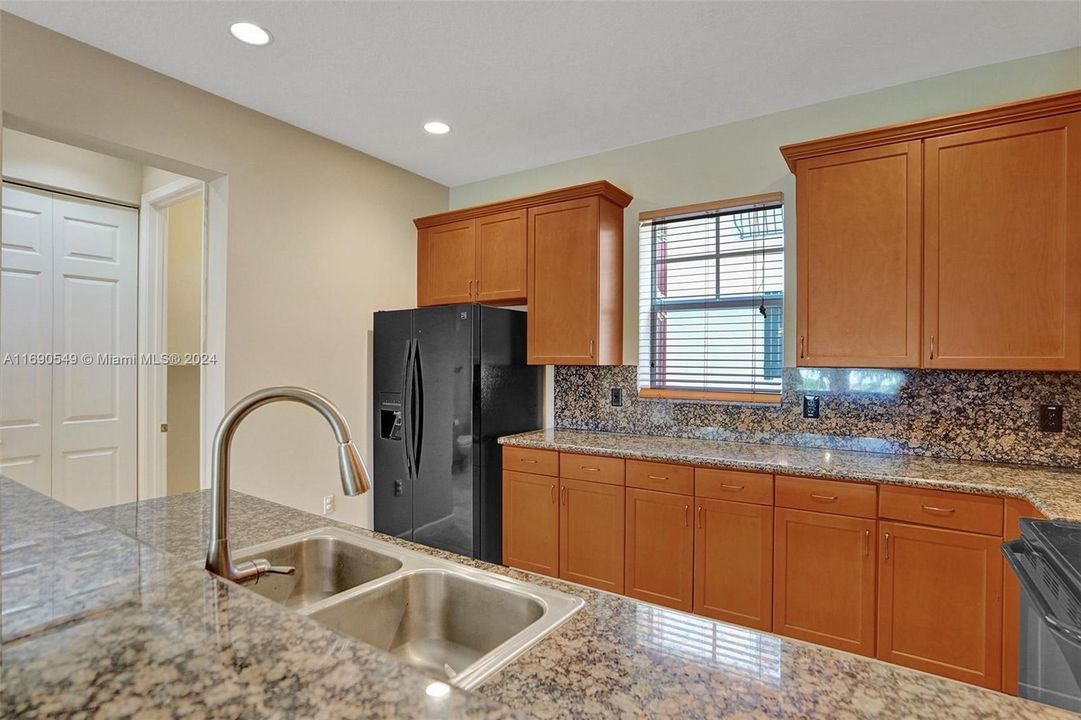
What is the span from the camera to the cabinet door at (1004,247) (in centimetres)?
215

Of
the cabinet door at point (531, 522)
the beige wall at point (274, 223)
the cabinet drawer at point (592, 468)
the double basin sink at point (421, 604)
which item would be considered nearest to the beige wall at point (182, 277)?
the beige wall at point (274, 223)

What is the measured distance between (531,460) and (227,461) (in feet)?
7.40

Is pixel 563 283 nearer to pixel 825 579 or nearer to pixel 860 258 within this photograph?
pixel 860 258

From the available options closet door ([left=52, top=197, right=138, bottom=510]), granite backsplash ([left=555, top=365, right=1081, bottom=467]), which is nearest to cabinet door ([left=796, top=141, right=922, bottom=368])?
granite backsplash ([left=555, top=365, right=1081, bottom=467])

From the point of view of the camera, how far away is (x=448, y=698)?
0.52m

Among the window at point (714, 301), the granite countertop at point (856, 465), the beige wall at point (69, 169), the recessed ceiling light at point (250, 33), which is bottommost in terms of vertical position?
the granite countertop at point (856, 465)

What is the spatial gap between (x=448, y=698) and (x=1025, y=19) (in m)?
3.11

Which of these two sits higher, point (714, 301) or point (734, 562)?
point (714, 301)

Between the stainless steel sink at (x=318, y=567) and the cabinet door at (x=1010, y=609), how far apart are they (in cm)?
215

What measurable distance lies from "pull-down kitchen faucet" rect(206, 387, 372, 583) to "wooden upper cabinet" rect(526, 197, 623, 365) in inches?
93.3

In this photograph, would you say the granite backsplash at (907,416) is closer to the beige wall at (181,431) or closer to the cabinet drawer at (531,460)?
the cabinet drawer at (531,460)

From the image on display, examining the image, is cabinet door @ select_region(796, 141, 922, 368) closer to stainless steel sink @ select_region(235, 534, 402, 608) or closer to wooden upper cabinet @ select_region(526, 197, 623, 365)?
wooden upper cabinet @ select_region(526, 197, 623, 365)

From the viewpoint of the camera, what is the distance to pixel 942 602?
2.11 m

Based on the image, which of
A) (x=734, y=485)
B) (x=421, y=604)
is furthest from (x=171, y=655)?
(x=734, y=485)
